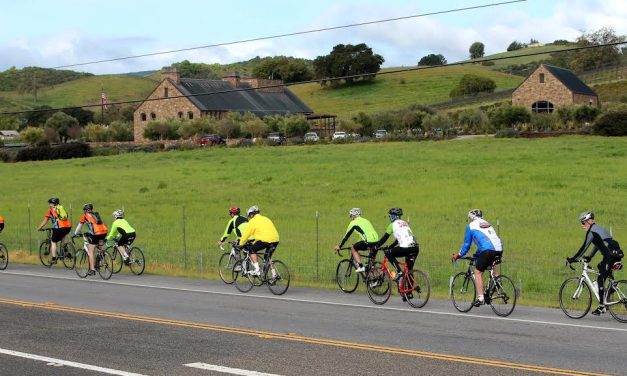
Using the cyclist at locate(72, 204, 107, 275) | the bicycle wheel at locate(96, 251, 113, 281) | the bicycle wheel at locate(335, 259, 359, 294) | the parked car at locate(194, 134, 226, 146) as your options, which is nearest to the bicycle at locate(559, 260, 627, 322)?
the bicycle wheel at locate(335, 259, 359, 294)

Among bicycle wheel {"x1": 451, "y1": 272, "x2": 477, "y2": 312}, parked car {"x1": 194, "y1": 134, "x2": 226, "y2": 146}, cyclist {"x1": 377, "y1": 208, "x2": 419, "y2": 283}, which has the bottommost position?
bicycle wheel {"x1": 451, "y1": 272, "x2": 477, "y2": 312}

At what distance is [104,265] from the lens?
851 inches

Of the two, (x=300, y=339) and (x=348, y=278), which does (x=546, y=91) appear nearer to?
(x=348, y=278)

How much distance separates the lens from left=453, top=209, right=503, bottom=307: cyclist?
14734 millimetres

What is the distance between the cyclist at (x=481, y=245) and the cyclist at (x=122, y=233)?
9.63m

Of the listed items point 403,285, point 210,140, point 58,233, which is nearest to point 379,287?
point 403,285

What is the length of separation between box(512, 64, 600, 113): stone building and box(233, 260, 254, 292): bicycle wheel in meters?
70.1

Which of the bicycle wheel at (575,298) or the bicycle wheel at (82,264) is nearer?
the bicycle wheel at (575,298)

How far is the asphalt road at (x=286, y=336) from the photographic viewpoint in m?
10.6

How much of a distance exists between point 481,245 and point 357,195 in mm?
24735

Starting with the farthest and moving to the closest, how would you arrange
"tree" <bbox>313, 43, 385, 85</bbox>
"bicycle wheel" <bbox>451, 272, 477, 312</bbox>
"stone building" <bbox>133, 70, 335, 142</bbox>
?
"tree" <bbox>313, 43, 385, 85</bbox>
"stone building" <bbox>133, 70, 335, 142</bbox>
"bicycle wheel" <bbox>451, 272, 477, 312</bbox>

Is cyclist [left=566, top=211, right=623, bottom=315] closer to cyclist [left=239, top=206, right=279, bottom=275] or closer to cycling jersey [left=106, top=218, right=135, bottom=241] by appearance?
cyclist [left=239, top=206, right=279, bottom=275]

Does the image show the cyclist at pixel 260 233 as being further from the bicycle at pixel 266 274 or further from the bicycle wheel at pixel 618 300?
the bicycle wheel at pixel 618 300

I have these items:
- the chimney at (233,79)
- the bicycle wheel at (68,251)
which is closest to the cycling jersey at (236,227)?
the bicycle wheel at (68,251)
